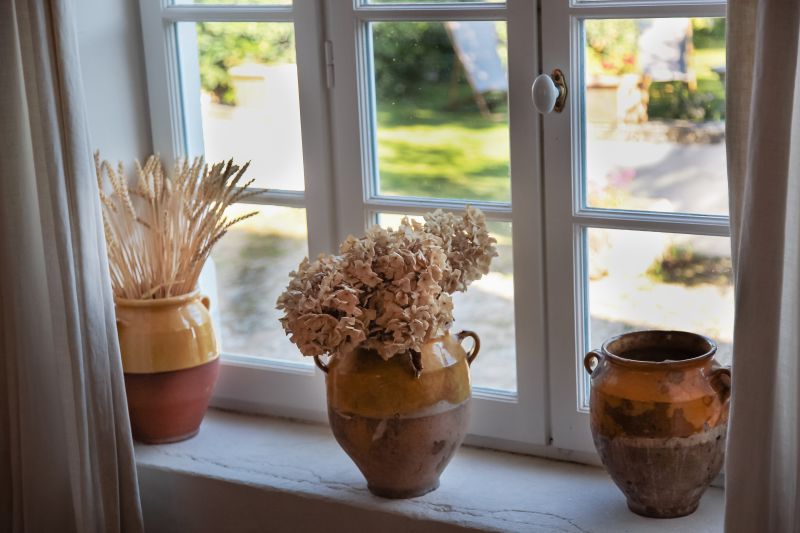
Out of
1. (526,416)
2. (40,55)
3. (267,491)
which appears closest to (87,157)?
(40,55)

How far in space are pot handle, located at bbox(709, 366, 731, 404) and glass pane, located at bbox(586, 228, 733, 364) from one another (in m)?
0.18

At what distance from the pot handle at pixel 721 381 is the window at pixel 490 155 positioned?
19 cm

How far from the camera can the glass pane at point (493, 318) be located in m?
2.33

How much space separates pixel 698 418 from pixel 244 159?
1237 mm

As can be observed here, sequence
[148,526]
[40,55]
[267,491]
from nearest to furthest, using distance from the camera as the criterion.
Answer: [40,55] < [267,491] < [148,526]

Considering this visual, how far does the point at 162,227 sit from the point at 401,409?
72 cm

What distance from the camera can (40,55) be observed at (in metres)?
2.15

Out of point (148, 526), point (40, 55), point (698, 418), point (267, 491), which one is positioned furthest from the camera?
point (148, 526)

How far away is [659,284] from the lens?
2.16m

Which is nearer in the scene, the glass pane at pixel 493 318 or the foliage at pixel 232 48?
the glass pane at pixel 493 318

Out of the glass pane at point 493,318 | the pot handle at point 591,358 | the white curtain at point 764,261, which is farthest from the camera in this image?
the glass pane at point 493,318

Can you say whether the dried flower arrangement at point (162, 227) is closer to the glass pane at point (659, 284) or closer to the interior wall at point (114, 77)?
the interior wall at point (114, 77)

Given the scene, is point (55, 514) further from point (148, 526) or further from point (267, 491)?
point (267, 491)

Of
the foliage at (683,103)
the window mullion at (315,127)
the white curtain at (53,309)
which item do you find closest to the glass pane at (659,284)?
the foliage at (683,103)
